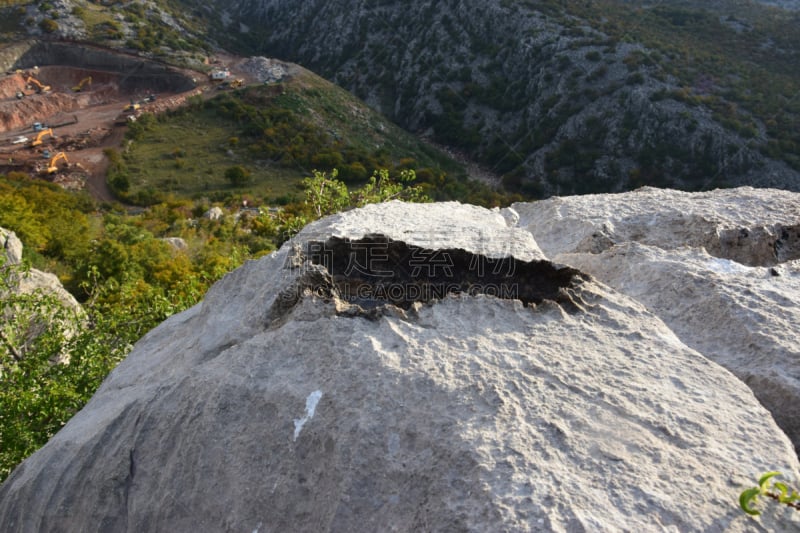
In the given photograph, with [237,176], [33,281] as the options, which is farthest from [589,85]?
[33,281]

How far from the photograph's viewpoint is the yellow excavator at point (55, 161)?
3768cm

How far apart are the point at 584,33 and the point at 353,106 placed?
71.1 feet

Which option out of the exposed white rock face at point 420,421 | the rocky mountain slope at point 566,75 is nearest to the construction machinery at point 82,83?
the rocky mountain slope at point 566,75

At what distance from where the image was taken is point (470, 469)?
2.69 m

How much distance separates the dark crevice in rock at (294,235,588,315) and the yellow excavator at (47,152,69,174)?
1635 inches

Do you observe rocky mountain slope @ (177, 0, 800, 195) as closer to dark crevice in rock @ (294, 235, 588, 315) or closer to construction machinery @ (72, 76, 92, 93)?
construction machinery @ (72, 76, 92, 93)

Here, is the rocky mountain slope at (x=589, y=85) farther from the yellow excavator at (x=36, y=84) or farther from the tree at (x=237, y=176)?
the yellow excavator at (x=36, y=84)

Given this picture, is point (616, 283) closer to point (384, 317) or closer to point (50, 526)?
point (384, 317)

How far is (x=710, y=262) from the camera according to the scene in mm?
4387

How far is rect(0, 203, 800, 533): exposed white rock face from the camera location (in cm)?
261

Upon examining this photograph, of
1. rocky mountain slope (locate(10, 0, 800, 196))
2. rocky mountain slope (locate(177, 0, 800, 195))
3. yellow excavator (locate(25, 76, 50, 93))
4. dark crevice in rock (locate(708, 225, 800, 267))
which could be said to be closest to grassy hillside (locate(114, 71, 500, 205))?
rocky mountain slope (locate(177, 0, 800, 195))

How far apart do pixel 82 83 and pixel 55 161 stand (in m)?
19.2

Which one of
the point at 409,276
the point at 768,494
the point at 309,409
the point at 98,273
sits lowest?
the point at 98,273

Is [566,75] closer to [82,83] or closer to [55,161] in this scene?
[55,161]
